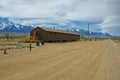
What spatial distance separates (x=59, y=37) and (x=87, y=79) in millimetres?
63745

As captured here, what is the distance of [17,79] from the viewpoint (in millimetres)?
11023

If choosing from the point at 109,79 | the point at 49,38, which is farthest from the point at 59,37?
the point at 109,79

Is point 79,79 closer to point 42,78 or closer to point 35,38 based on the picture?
point 42,78

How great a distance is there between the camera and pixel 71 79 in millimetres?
11398

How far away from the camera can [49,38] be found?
66438mm

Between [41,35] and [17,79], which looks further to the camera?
[41,35]

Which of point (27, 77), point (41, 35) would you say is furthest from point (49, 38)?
point (27, 77)

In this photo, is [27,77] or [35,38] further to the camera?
[35,38]

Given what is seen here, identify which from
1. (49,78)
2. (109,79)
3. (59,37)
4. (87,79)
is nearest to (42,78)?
(49,78)

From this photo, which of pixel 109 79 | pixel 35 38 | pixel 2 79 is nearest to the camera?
pixel 2 79

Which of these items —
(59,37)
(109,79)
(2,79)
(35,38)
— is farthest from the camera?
(59,37)

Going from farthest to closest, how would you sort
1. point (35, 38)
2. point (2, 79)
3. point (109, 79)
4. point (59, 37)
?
1. point (59, 37)
2. point (35, 38)
3. point (109, 79)
4. point (2, 79)

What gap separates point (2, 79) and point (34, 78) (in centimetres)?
146

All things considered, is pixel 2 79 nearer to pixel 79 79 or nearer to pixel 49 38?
pixel 79 79
